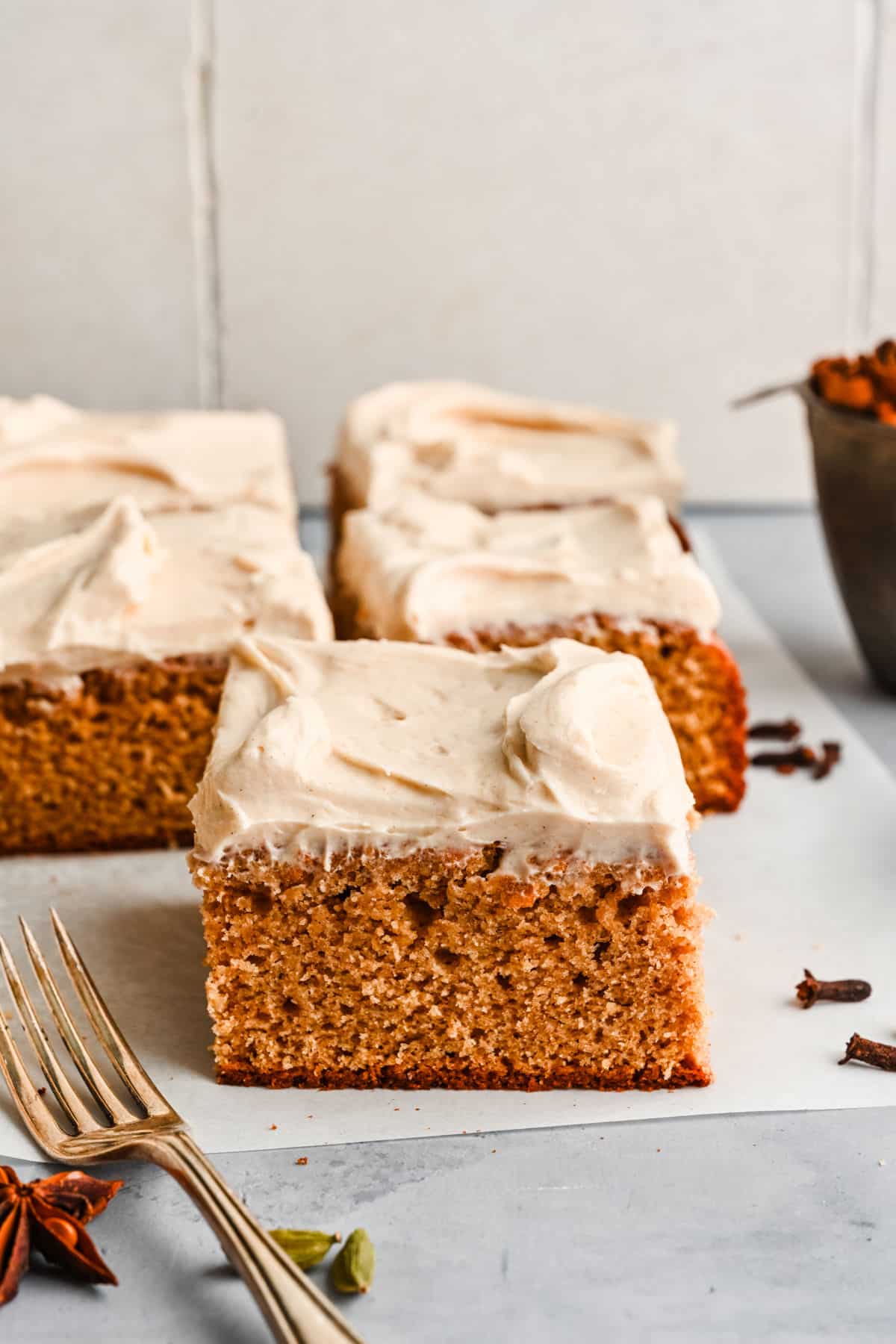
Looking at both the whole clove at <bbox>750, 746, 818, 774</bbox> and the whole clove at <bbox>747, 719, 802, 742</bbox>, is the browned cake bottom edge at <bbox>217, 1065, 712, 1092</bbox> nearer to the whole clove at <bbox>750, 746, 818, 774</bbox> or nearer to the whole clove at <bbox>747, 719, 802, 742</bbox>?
the whole clove at <bbox>750, 746, 818, 774</bbox>

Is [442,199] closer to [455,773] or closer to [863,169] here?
[863,169]

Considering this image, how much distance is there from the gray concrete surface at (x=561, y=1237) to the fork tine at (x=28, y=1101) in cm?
6

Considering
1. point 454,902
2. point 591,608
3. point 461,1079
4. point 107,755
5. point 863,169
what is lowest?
point 461,1079

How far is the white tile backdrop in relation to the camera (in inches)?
181

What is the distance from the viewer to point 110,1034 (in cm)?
223

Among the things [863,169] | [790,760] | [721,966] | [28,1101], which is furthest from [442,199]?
[28,1101]

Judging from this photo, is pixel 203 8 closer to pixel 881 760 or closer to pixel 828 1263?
pixel 881 760

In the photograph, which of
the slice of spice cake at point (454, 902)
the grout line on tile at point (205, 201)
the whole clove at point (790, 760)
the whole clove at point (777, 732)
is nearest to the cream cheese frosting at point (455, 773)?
the slice of spice cake at point (454, 902)

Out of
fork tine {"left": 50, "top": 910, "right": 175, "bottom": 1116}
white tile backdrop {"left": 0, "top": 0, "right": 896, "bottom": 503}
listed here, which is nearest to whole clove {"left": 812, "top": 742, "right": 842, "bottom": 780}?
fork tine {"left": 50, "top": 910, "right": 175, "bottom": 1116}

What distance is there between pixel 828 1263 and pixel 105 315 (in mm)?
3869

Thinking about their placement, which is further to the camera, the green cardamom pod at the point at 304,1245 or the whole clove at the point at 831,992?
the whole clove at the point at 831,992

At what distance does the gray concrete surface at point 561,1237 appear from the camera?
176 cm

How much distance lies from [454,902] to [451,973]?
4.8 inches

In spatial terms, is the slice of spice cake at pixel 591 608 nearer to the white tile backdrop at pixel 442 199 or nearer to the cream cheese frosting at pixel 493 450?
the cream cheese frosting at pixel 493 450
